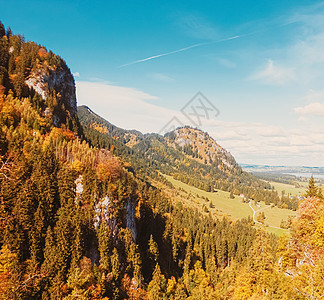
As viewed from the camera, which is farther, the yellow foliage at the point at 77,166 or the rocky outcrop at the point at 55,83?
the rocky outcrop at the point at 55,83

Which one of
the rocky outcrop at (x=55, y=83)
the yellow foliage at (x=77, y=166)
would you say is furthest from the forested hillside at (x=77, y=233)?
the rocky outcrop at (x=55, y=83)

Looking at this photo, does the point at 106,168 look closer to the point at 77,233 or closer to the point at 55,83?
the point at 77,233

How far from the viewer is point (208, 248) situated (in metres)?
108

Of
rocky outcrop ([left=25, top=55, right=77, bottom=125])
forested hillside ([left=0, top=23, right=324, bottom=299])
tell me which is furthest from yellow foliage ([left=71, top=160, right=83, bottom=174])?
rocky outcrop ([left=25, top=55, right=77, bottom=125])

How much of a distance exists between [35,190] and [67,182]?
295 inches

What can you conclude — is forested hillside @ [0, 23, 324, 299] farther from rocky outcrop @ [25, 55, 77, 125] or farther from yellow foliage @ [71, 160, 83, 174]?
rocky outcrop @ [25, 55, 77, 125]

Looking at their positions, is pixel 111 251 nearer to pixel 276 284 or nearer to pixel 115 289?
pixel 115 289

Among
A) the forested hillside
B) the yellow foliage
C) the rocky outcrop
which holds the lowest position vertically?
the forested hillside

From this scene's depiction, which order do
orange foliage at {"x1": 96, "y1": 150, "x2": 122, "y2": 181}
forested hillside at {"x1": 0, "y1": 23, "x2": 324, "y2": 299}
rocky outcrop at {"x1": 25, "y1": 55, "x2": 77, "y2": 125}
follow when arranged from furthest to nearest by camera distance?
rocky outcrop at {"x1": 25, "y1": 55, "x2": 77, "y2": 125} < orange foliage at {"x1": 96, "y1": 150, "x2": 122, "y2": 181} < forested hillside at {"x1": 0, "y1": 23, "x2": 324, "y2": 299}

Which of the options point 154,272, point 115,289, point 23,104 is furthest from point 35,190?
point 154,272

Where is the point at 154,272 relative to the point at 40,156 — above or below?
below

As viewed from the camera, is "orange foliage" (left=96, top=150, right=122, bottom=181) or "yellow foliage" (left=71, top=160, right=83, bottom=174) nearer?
"yellow foliage" (left=71, top=160, right=83, bottom=174)

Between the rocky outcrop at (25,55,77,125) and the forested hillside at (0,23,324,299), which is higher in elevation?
the rocky outcrop at (25,55,77,125)

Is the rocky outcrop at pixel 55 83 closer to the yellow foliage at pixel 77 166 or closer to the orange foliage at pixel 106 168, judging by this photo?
the orange foliage at pixel 106 168
